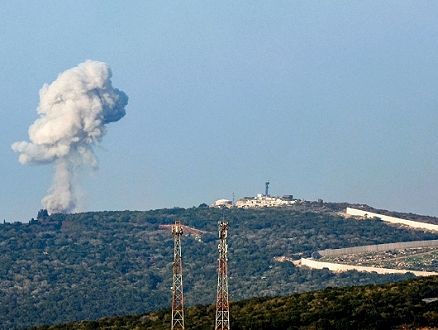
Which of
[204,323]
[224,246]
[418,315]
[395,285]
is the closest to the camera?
[224,246]

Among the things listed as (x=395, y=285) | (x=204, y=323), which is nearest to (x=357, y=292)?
(x=395, y=285)

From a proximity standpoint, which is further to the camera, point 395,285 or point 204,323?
point 395,285

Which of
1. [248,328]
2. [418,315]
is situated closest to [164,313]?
[248,328]

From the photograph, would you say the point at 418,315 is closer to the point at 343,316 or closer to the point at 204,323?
the point at 343,316

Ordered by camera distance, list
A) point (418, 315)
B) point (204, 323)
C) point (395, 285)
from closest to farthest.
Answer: point (418, 315) < point (204, 323) < point (395, 285)

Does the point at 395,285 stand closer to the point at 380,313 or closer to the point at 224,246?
the point at 380,313

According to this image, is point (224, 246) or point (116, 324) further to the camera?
point (116, 324)
